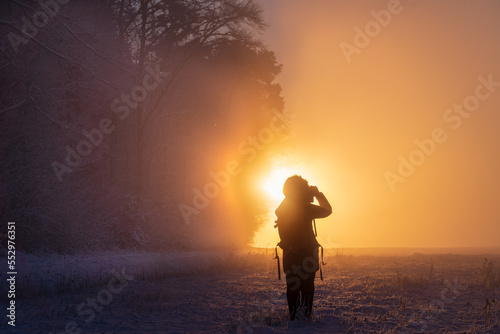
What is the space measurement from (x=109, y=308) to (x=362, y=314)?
4.36 m

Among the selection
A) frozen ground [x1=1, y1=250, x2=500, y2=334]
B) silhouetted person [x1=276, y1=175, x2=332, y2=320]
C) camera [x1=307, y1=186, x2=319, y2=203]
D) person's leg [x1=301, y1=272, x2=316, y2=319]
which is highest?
camera [x1=307, y1=186, x2=319, y2=203]

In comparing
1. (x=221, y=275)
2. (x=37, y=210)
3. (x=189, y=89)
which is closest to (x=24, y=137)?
(x=37, y=210)

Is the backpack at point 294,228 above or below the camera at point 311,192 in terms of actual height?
below

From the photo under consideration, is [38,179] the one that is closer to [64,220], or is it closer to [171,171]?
[64,220]

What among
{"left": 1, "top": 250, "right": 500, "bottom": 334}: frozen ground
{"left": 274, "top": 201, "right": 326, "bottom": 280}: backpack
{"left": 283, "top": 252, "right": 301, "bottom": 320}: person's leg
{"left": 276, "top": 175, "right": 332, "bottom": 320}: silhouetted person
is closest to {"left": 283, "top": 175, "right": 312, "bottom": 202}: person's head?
{"left": 276, "top": 175, "right": 332, "bottom": 320}: silhouetted person

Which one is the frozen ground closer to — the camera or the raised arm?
the raised arm

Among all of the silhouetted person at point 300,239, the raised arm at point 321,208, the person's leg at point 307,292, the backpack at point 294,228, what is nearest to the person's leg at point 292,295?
the silhouetted person at point 300,239

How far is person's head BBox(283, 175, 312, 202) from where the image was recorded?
23.9 ft

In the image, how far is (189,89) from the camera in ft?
86.9

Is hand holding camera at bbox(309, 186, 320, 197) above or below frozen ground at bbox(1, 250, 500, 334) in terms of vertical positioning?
above

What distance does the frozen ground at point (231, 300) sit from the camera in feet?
22.7

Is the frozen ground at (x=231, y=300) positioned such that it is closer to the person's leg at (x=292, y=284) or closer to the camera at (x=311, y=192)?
the person's leg at (x=292, y=284)

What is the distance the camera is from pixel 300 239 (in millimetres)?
7211

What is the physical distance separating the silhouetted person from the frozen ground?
0.41 m
